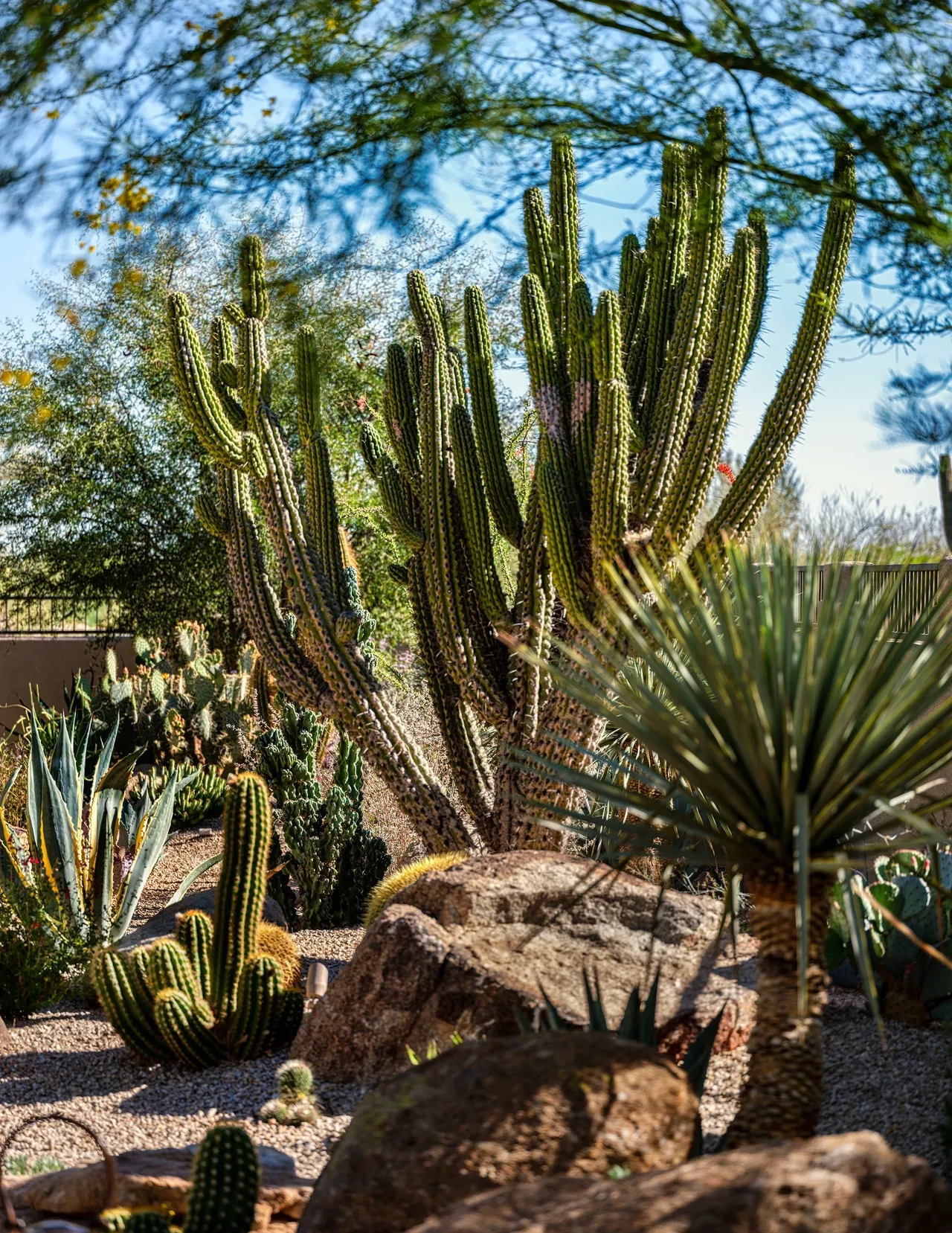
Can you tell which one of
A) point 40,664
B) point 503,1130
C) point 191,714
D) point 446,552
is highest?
point 446,552

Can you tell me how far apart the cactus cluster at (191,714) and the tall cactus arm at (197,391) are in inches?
129

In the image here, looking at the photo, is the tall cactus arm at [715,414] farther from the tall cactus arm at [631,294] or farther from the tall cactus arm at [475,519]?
the tall cactus arm at [475,519]

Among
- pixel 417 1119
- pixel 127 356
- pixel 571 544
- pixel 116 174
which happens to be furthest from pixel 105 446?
pixel 417 1119

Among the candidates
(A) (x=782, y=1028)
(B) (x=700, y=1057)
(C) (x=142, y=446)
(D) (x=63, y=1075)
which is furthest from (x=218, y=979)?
(C) (x=142, y=446)

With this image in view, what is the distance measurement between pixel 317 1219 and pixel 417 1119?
250 millimetres

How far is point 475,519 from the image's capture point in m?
6.37

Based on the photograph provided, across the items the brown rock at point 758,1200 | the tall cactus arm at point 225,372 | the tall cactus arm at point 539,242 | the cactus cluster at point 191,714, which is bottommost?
the brown rock at point 758,1200

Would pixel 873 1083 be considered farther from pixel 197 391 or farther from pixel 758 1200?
pixel 197 391

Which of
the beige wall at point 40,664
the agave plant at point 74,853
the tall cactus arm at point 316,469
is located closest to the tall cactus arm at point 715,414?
the tall cactus arm at point 316,469

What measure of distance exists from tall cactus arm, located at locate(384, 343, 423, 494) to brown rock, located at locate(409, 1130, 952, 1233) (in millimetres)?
5052

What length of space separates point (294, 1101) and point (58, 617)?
41.4 ft

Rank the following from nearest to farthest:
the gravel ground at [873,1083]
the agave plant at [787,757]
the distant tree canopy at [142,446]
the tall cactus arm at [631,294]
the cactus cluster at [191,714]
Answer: the agave plant at [787,757], the gravel ground at [873,1083], the tall cactus arm at [631,294], the cactus cluster at [191,714], the distant tree canopy at [142,446]

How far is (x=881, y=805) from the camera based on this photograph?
232 centimetres

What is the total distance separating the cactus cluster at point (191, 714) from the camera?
9414mm
